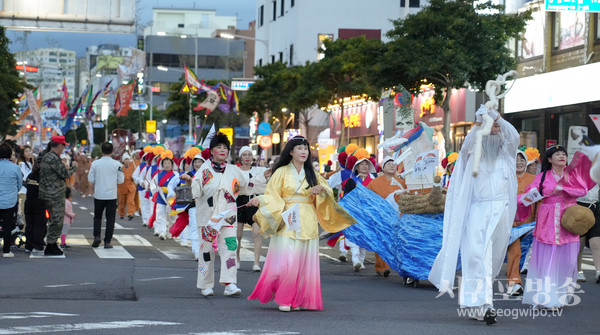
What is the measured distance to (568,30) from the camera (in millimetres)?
31641

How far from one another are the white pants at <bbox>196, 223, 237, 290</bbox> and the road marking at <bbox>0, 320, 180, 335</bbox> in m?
2.52

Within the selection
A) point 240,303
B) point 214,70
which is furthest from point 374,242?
point 214,70

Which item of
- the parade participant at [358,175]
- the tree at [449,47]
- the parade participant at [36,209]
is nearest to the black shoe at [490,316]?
the parade participant at [358,175]

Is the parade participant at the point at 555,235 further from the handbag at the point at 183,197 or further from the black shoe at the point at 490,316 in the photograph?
the handbag at the point at 183,197

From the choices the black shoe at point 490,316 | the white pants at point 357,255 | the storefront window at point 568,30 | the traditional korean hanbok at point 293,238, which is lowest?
the white pants at point 357,255

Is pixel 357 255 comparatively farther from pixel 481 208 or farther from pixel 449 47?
pixel 449 47

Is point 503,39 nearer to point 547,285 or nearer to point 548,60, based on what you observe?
point 548,60

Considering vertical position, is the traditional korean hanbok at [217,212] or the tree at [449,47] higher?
the tree at [449,47]

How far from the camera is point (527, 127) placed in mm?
34594

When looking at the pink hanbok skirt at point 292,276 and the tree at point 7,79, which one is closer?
the pink hanbok skirt at point 292,276

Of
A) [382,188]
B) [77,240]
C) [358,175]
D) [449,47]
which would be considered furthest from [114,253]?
[449,47]

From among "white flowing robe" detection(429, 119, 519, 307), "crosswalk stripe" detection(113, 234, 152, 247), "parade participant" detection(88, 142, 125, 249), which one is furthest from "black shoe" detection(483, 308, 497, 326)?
"crosswalk stripe" detection(113, 234, 152, 247)

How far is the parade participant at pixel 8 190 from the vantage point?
54.5ft

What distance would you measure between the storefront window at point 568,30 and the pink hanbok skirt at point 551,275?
20.4m
